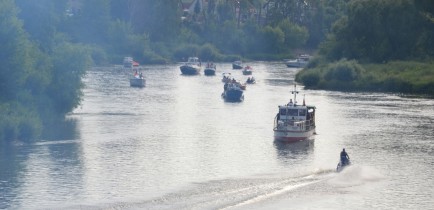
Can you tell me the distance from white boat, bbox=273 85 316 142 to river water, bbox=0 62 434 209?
2.93 feet

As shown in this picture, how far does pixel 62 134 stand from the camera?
7719 cm

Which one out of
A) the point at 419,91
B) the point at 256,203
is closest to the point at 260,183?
the point at 256,203

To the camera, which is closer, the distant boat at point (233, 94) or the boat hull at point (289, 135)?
the boat hull at point (289, 135)

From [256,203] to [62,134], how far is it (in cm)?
2800

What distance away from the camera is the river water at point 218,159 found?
54031mm

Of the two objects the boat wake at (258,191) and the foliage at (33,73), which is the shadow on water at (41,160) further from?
the boat wake at (258,191)

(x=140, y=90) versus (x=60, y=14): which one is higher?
(x=60, y=14)

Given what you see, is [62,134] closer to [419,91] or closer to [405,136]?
[405,136]

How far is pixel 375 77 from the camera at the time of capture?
393 feet

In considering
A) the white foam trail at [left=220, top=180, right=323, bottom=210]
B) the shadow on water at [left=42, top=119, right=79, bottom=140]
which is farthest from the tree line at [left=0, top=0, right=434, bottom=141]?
the white foam trail at [left=220, top=180, right=323, bottom=210]

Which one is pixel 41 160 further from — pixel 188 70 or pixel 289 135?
pixel 188 70

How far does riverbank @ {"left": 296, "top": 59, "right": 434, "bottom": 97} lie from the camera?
116 metres

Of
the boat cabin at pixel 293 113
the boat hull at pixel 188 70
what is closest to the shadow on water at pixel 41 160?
the boat cabin at pixel 293 113

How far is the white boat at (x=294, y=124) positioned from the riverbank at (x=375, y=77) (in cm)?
3794
